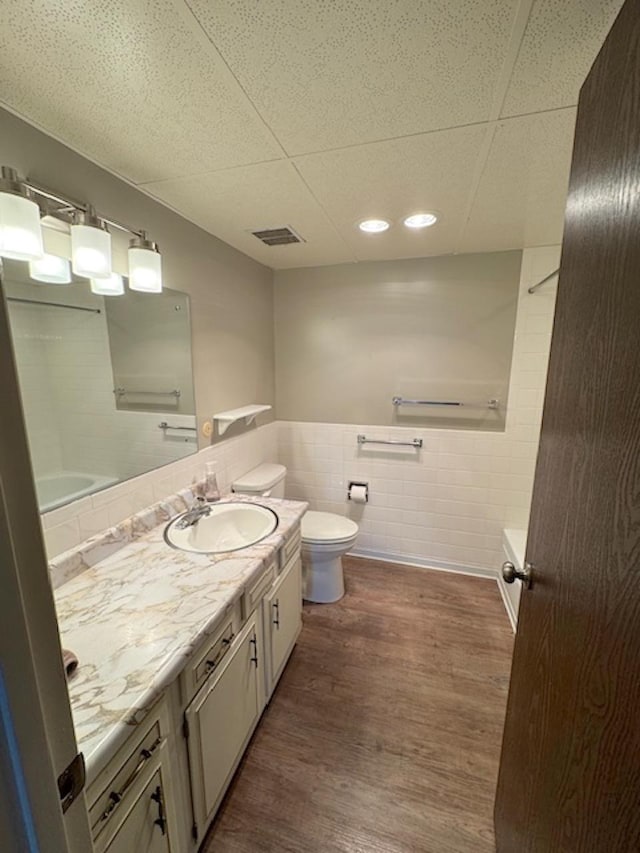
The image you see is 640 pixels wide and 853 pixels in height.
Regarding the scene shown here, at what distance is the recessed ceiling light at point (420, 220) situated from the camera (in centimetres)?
176

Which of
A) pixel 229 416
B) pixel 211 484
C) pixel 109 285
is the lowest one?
pixel 211 484

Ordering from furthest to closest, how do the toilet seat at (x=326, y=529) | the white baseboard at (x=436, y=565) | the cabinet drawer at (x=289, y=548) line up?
1. the white baseboard at (x=436, y=565)
2. the toilet seat at (x=326, y=529)
3. the cabinet drawer at (x=289, y=548)

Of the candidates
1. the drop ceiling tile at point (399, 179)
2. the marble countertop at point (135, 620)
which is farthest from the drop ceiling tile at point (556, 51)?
the marble countertop at point (135, 620)

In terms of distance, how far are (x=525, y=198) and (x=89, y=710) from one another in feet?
7.44

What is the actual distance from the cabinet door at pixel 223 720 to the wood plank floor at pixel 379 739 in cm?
18

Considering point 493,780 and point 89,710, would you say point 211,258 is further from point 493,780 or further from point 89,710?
point 493,780

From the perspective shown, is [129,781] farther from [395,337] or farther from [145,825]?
[395,337]

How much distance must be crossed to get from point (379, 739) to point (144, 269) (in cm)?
217

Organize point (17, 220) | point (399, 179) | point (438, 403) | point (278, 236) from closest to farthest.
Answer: point (17, 220) → point (399, 179) → point (278, 236) → point (438, 403)

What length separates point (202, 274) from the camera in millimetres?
1954

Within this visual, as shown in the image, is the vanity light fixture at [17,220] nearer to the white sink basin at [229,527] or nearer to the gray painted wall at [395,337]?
the white sink basin at [229,527]

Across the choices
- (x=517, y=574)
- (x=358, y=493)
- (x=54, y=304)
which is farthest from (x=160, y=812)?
(x=358, y=493)

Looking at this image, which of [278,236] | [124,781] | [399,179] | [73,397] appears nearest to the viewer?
[124,781]

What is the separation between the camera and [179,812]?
3.25ft
